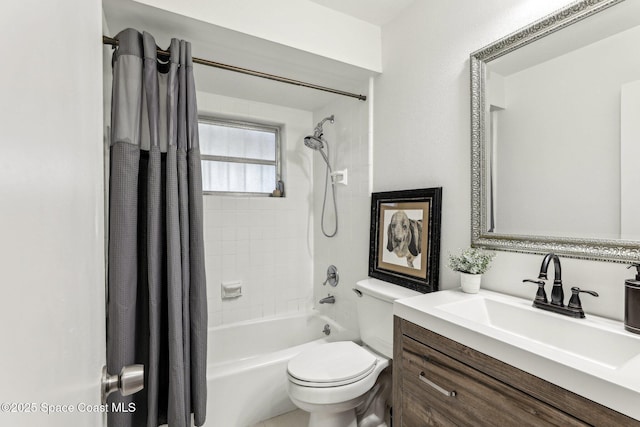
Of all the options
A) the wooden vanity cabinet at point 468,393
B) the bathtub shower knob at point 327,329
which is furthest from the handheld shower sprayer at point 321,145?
the wooden vanity cabinet at point 468,393

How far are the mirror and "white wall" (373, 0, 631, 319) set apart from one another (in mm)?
66

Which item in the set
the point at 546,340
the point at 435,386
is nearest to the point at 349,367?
the point at 435,386

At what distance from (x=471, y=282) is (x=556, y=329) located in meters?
0.34

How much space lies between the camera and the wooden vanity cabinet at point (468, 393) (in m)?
0.71

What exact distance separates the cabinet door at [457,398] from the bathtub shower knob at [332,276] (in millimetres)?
1283

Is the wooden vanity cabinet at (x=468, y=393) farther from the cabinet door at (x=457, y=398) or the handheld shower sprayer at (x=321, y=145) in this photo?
the handheld shower sprayer at (x=321, y=145)

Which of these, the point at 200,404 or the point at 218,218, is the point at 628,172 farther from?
the point at 218,218

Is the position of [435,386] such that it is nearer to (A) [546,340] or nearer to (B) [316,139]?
(A) [546,340]

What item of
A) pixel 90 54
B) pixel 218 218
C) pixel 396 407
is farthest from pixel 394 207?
pixel 90 54

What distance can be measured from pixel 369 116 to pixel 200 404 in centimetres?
194

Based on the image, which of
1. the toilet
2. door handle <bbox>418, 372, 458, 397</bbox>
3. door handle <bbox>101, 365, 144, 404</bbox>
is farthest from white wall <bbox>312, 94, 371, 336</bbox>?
door handle <bbox>101, 365, 144, 404</bbox>

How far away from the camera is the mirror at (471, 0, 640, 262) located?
98cm

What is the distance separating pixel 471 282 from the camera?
1303 millimetres

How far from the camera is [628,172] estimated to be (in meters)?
0.97
